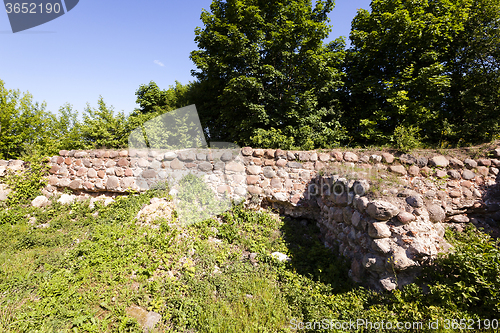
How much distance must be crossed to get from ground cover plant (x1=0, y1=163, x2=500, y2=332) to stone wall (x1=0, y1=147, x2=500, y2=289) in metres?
0.42

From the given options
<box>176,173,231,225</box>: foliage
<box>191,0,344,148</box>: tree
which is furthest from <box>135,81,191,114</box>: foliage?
<box>176,173,231,225</box>: foliage

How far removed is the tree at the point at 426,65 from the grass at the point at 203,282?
472 cm

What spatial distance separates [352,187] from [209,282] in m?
3.42

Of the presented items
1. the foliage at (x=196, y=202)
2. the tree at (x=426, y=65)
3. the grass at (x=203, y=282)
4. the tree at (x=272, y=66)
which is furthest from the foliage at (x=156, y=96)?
the tree at (x=426, y=65)

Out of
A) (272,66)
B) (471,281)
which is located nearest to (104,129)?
(272,66)

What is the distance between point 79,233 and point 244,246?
3.91 metres

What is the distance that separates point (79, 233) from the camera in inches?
204

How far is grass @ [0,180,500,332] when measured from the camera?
3035 mm

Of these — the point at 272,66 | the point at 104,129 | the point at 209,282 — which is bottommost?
the point at 209,282

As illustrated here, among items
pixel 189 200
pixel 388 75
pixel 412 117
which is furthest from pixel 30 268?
pixel 388 75

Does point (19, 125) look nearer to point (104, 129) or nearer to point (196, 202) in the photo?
point (104, 129)

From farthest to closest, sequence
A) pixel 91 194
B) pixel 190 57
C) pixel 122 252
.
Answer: pixel 190 57
pixel 91 194
pixel 122 252

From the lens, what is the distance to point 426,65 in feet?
27.8

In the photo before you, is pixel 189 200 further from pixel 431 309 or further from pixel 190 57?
pixel 190 57
